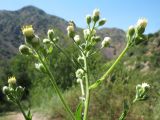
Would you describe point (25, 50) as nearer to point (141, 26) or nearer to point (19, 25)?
point (141, 26)

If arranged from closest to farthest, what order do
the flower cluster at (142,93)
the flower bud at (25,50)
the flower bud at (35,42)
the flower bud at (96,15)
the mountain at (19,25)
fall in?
the flower bud at (35,42), the flower bud at (25,50), the flower cluster at (142,93), the flower bud at (96,15), the mountain at (19,25)

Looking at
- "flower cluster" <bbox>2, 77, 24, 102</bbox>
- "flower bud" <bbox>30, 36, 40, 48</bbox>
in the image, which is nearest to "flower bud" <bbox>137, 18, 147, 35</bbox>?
"flower bud" <bbox>30, 36, 40, 48</bbox>

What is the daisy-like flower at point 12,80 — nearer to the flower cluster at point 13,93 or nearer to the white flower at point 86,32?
the flower cluster at point 13,93

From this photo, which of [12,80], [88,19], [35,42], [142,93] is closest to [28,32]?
[35,42]

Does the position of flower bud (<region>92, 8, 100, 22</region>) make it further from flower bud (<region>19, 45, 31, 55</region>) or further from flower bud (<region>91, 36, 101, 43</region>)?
flower bud (<region>19, 45, 31, 55</region>)

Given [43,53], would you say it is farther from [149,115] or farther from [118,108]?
[118,108]

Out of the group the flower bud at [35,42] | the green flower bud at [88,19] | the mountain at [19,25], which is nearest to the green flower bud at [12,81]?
the flower bud at [35,42]

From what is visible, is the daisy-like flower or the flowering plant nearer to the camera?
the flowering plant

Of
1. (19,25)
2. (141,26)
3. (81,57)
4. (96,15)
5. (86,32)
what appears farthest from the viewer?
(19,25)

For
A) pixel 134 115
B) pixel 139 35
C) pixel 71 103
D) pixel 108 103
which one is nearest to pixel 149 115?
pixel 134 115
